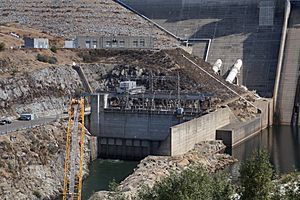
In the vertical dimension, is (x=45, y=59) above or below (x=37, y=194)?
above

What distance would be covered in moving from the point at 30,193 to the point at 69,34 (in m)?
37.6

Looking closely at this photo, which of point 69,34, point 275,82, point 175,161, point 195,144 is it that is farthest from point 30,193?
point 69,34

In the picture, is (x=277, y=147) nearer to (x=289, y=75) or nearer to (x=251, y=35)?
(x=289, y=75)

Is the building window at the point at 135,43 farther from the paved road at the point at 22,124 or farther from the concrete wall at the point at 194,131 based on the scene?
the paved road at the point at 22,124

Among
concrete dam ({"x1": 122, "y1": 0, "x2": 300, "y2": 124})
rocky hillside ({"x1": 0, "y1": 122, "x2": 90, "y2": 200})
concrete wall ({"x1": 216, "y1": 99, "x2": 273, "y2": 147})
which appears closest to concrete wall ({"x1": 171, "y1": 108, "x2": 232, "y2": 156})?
Answer: concrete wall ({"x1": 216, "y1": 99, "x2": 273, "y2": 147})

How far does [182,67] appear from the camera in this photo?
56469 mm

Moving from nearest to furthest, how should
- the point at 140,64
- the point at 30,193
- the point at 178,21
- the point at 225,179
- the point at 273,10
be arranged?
1. the point at 225,179
2. the point at 30,193
3. the point at 140,64
4. the point at 273,10
5. the point at 178,21

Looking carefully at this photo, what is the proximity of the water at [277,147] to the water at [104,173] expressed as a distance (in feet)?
22.1

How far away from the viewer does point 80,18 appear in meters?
71.0

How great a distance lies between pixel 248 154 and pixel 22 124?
1573 cm

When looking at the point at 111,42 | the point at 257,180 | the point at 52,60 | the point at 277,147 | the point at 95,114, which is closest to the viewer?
the point at 257,180

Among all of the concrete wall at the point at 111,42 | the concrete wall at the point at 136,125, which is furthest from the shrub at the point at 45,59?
the concrete wall at the point at 111,42

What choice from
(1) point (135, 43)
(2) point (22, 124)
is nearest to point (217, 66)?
(1) point (135, 43)

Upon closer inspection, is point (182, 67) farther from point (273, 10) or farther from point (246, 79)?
point (273, 10)
